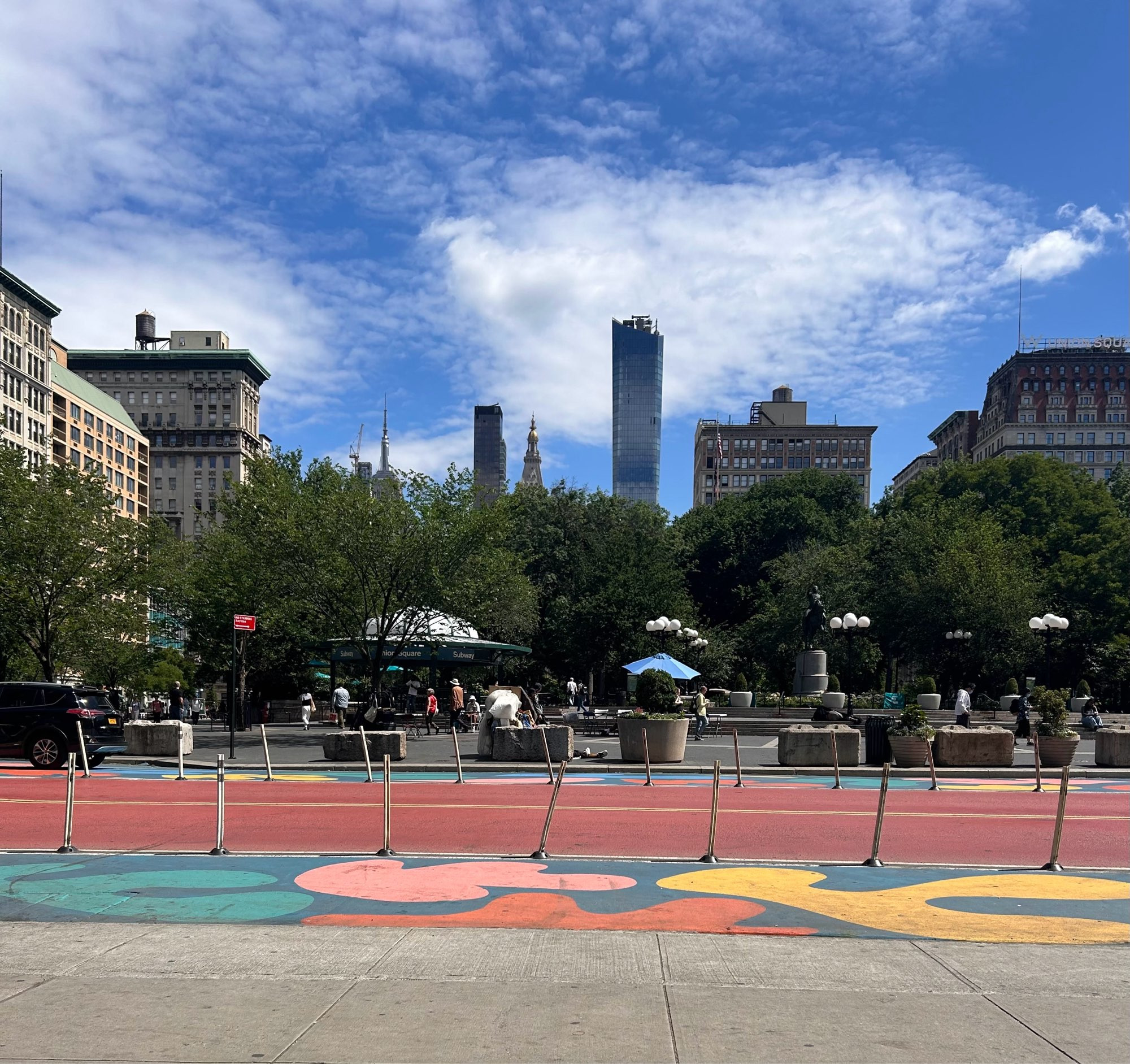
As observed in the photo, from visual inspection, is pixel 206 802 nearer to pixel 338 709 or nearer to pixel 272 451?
pixel 338 709

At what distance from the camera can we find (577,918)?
855cm

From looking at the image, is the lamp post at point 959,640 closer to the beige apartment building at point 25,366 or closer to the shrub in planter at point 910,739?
the shrub in planter at point 910,739

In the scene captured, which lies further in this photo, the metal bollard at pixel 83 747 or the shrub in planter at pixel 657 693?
the shrub in planter at pixel 657 693

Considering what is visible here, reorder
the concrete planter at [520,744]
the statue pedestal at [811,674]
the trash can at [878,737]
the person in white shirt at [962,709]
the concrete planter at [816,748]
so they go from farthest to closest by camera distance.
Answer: the statue pedestal at [811,674]
the person in white shirt at [962,709]
the concrete planter at [520,744]
the concrete planter at [816,748]
the trash can at [878,737]

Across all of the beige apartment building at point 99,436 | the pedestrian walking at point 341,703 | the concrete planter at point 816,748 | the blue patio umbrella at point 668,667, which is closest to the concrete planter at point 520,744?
the concrete planter at point 816,748

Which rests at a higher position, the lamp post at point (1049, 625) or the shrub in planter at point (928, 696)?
the lamp post at point (1049, 625)

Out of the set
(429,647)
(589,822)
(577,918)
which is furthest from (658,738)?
(577,918)

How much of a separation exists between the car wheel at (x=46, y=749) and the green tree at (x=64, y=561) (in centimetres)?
1553

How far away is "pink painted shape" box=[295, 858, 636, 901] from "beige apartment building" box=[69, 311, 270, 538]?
156 metres

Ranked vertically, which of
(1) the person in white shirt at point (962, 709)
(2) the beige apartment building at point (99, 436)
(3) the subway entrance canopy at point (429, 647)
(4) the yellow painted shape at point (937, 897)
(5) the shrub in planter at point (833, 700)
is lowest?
(5) the shrub in planter at point (833, 700)

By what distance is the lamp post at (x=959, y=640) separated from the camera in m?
48.6

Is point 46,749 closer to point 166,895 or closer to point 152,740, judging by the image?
point 152,740

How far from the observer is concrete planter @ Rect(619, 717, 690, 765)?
24312 millimetres

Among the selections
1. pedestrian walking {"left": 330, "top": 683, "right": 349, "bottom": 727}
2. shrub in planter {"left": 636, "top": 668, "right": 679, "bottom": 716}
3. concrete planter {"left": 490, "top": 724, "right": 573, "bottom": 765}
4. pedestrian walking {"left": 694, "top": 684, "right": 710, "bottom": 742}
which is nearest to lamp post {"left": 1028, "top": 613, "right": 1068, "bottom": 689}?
pedestrian walking {"left": 694, "top": 684, "right": 710, "bottom": 742}
